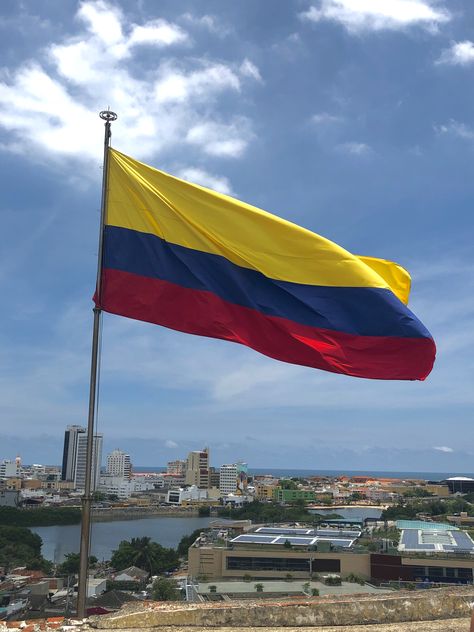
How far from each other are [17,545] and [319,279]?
42.3 meters

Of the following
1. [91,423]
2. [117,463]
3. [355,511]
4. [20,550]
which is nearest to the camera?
[91,423]

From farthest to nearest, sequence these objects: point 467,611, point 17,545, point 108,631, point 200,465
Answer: point 200,465 < point 17,545 < point 467,611 < point 108,631

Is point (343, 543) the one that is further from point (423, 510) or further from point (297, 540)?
point (423, 510)

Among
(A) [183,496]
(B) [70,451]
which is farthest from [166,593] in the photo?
(B) [70,451]

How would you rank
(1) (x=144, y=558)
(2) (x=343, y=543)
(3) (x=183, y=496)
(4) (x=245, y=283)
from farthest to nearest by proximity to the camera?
(3) (x=183, y=496)
(1) (x=144, y=558)
(2) (x=343, y=543)
(4) (x=245, y=283)

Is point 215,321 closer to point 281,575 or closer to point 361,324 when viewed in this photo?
point 361,324

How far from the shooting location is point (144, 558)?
1494 inches

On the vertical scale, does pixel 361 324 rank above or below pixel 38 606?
above

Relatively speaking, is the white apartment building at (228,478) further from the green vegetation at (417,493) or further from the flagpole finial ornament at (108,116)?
the flagpole finial ornament at (108,116)

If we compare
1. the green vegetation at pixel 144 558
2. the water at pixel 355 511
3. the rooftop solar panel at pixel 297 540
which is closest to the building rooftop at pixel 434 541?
the rooftop solar panel at pixel 297 540

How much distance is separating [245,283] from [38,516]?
73249 millimetres

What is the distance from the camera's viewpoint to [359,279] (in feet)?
18.3

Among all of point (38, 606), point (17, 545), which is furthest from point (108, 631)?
point (17, 545)

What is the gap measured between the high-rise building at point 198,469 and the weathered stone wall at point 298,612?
121 metres
